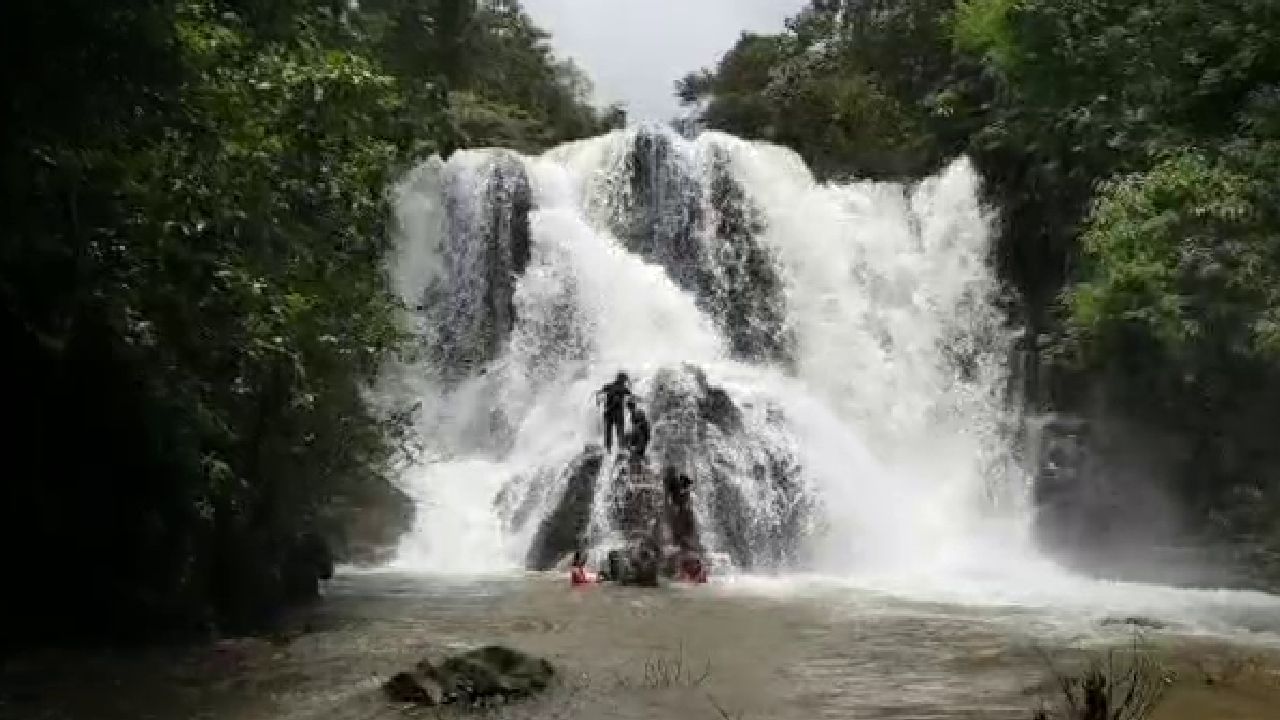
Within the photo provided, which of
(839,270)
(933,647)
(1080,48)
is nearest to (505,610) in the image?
(933,647)

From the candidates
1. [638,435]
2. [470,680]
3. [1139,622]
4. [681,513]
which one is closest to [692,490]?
[638,435]

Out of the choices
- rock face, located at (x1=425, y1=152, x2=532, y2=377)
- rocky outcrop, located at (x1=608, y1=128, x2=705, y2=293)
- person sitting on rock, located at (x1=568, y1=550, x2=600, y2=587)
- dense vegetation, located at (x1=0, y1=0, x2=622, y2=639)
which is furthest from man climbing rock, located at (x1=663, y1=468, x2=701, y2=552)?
rocky outcrop, located at (x1=608, y1=128, x2=705, y2=293)

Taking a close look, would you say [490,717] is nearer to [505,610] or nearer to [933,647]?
[933,647]

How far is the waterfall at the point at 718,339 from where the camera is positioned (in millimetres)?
18234

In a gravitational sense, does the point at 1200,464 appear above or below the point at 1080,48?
below

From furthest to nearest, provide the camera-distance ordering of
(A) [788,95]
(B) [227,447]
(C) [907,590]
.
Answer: (A) [788,95] < (C) [907,590] < (B) [227,447]

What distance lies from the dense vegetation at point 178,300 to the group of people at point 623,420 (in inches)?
147

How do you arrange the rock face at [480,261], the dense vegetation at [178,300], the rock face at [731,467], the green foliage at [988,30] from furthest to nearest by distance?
1. the rock face at [480,261]
2. the green foliage at [988,30]
3. the rock face at [731,467]
4. the dense vegetation at [178,300]

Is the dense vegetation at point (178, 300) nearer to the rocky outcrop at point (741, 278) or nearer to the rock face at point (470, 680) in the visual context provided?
the rock face at point (470, 680)

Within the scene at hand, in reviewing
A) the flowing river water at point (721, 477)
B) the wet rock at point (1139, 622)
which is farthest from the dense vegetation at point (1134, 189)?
the wet rock at point (1139, 622)

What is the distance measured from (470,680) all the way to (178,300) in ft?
12.4

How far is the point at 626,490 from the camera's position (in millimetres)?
16297

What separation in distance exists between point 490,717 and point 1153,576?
38.7ft

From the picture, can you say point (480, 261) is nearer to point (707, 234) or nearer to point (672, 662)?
point (707, 234)
